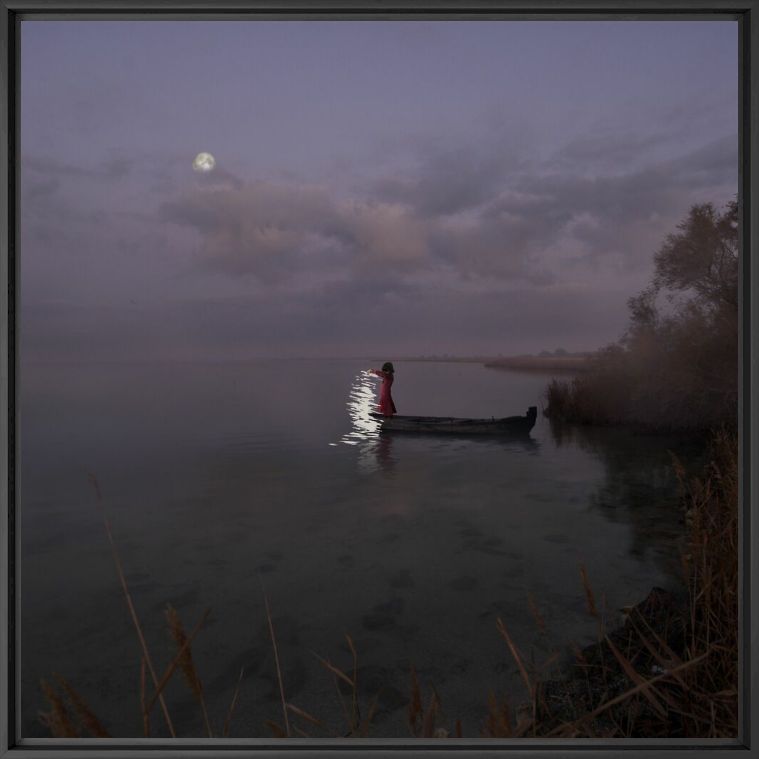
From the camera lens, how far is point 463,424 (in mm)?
10781

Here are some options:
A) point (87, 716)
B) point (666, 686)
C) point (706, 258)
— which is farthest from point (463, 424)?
point (87, 716)

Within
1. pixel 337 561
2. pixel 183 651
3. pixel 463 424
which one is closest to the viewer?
pixel 183 651

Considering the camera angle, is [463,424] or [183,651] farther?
[463,424]

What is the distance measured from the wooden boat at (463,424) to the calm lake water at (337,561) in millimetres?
253

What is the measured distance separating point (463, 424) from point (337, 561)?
6.55 meters

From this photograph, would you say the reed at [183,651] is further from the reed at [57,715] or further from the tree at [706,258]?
the tree at [706,258]

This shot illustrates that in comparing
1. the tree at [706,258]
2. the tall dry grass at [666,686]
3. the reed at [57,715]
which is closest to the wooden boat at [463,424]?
the tree at [706,258]

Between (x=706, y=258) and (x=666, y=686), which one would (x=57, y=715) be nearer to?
(x=666, y=686)

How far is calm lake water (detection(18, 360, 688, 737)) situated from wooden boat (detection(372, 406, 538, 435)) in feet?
0.83

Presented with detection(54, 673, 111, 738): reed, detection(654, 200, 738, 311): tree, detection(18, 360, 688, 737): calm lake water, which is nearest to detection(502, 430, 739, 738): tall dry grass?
detection(18, 360, 688, 737): calm lake water

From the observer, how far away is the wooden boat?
10.6 meters

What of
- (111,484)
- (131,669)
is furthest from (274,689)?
(111,484)

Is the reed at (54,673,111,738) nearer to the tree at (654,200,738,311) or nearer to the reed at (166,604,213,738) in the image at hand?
the reed at (166,604,213,738)

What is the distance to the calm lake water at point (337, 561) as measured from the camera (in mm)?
2676
